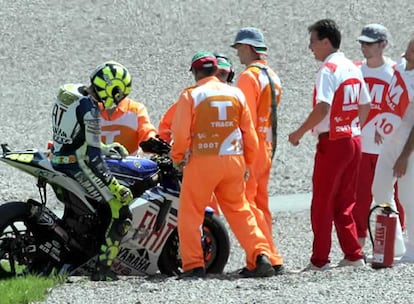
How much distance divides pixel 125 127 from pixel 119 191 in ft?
4.25

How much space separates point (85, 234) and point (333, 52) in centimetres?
244

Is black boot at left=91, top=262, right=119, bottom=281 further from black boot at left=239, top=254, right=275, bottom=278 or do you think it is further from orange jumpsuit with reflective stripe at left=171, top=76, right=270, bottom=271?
black boot at left=239, top=254, right=275, bottom=278

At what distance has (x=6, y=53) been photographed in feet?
62.5

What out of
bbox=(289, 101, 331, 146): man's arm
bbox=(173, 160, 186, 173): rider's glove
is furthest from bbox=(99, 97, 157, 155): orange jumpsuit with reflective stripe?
bbox=(289, 101, 331, 146): man's arm

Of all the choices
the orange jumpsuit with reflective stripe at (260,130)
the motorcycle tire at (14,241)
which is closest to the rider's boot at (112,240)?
the motorcycle tire at (14,241)

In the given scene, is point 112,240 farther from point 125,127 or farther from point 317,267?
point 317,267

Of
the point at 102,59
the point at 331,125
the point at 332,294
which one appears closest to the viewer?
the point at 332,294

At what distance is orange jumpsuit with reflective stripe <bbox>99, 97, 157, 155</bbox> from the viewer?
990 cm

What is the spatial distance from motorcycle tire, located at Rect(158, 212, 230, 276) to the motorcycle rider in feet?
1.80

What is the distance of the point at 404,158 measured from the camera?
29.7 ft

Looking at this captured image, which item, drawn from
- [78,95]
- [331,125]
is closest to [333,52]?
[331,125]

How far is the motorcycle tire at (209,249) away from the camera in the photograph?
9.29 meters

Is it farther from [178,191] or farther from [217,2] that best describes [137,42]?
[178,191]

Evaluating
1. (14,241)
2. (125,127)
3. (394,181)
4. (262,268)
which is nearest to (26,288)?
(14,241)
